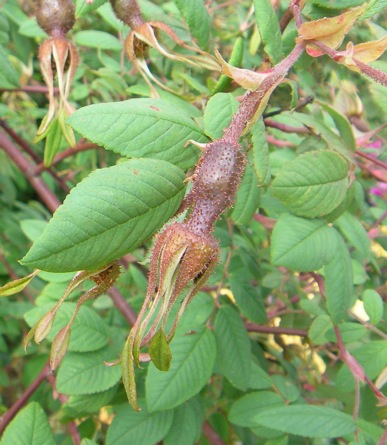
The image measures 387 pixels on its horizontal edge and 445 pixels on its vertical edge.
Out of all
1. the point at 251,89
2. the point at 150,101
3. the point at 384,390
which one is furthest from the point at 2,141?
the point at 384,390

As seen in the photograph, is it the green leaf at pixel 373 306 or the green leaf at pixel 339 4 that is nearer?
the green leaf at pixel 339 4

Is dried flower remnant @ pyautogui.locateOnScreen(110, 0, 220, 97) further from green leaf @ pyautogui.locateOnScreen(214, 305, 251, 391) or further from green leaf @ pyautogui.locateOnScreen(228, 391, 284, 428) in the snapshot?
green leaf @ pyautogui.locateOnScreen(228, 391, 284, 428)

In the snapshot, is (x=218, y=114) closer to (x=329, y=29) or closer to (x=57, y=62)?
(x=329, y=29)

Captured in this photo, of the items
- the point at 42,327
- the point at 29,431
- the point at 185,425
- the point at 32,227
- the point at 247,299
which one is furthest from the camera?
the point at 32,227

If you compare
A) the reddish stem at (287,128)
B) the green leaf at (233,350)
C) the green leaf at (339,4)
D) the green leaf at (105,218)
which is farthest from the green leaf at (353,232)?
the green leaf at (105,218)

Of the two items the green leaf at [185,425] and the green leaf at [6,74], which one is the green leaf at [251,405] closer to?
the green leaf at [185,425]

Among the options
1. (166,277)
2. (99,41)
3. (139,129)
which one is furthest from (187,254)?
(99,41)
